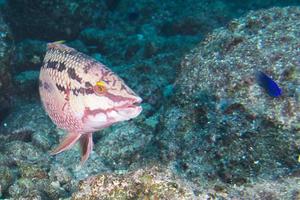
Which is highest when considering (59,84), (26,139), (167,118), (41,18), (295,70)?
(295,70)

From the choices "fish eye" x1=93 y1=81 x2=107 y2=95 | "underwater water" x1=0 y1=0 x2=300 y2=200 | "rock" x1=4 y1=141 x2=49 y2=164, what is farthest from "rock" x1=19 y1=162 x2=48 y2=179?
"fish eye" x1=93 y1=81 x2=107 y2=95

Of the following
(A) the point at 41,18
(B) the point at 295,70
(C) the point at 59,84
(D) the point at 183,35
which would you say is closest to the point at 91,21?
(A) the point at 41,18

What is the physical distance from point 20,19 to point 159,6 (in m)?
5.61

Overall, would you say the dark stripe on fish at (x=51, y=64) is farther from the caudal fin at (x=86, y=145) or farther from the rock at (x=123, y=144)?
the rock at (x=123, y=144)

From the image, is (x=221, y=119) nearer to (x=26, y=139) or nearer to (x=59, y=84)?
(x=59, y=84)

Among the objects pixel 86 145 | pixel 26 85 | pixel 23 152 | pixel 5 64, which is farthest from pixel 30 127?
pixel 86 145

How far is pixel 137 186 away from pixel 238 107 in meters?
1.96

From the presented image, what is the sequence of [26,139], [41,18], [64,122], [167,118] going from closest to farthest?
[64,122] < [167,118] < [26,139] < [41,18]

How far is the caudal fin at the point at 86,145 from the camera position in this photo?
268 centimetres

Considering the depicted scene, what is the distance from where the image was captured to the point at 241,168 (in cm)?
398

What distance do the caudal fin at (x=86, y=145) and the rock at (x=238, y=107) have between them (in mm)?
1352

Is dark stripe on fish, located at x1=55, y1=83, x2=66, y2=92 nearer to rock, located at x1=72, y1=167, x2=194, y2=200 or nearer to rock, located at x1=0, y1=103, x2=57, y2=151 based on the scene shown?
rock, located at x1=72, y1=167, x2=194, y2=200

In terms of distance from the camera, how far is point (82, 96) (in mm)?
2424

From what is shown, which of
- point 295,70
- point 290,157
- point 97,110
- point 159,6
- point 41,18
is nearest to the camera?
point 97,110
